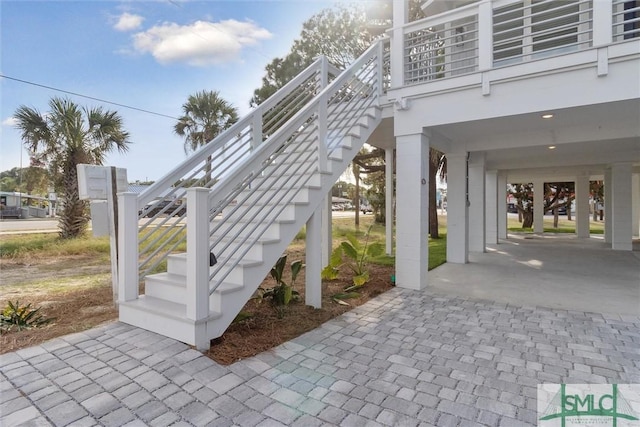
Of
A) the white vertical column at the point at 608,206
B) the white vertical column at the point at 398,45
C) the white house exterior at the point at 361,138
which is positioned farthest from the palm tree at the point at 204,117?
the white vertical column at the point at 608,206

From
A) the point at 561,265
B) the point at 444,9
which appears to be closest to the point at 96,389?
the point at 561,265

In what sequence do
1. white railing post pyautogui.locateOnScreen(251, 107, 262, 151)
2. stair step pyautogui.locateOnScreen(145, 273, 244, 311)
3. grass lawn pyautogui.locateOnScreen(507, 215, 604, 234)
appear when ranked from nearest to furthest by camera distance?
stair step pyautogui.locateOnScreen(145, 273, 244, 311), white railing post pyautogui.locateOnScreen(251, 107, 262, 151), grass lawn pyautogui.locateOnScreen(507, 215, 604, 234)

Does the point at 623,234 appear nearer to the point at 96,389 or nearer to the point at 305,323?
A: the point at 305,323

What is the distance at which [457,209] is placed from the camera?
815cm

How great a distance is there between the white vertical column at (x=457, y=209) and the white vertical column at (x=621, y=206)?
574 cm

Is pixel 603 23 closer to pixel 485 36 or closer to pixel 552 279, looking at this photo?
pixel 485 36

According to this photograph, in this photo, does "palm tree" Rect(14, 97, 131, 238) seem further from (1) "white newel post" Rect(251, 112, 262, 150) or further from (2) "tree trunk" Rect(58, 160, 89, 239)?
(1) "white newel post" Rect(251, 112, 262, 150)

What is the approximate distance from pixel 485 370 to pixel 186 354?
2.45 metres

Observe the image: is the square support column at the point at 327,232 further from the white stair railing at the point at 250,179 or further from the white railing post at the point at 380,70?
the white railing post at the point at 380,70

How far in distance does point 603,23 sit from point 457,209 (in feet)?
15.0

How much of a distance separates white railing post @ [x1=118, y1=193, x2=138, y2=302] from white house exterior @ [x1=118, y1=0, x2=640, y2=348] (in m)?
0.01

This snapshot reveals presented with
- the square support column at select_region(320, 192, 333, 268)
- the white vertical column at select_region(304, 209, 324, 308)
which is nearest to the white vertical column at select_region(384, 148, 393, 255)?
the square support column at select_region(320, 192, 333, 268)

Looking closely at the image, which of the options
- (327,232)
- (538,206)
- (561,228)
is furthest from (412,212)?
(561,228)

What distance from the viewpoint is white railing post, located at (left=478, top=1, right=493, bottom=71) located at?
15.9 feet
